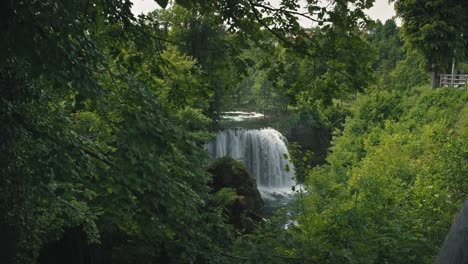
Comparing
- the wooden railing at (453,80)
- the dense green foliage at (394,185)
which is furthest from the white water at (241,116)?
the wooden railing at (453,80)

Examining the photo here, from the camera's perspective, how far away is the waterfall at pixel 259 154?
2638 cm

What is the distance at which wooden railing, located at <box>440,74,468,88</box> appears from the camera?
1960 centimetres

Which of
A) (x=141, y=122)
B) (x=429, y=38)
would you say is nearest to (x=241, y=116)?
(x=429, y=38)

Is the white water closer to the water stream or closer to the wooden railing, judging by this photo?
the water stream

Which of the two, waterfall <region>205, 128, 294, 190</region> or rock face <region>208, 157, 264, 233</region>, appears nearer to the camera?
rock face <region>208, 157, 264, 233</region>

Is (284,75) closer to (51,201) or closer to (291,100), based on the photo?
(291,100)

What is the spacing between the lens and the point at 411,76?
2628cm

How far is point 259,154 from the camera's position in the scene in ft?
88.6

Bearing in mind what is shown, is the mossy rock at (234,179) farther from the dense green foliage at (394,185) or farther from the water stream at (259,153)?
the water stream at (259,153)

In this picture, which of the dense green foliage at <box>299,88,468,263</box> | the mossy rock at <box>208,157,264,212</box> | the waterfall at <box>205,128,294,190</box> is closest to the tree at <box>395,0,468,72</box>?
the dense green foliage at <box>299,88,468,263</box>

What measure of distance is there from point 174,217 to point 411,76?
26045 mm

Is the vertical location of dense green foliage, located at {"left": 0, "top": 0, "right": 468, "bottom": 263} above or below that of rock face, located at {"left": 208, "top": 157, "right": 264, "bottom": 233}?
above

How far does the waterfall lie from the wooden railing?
10516 millimetres

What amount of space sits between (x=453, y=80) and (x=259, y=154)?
12.6 m
